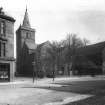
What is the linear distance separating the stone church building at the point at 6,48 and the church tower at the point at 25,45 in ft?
102

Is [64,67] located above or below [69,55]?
below

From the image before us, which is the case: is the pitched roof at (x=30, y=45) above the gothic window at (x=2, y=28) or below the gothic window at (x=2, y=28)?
above

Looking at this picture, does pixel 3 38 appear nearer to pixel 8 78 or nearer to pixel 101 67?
pixel 8 78

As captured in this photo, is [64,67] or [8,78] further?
[64,67]

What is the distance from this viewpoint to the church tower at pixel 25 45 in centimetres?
6244

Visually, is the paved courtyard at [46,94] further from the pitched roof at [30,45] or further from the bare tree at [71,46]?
the pitched roof at [30,45]

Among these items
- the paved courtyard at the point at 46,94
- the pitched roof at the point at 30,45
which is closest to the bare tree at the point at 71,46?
the pitched roof at the point at 30,45

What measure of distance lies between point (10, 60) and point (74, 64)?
118ft

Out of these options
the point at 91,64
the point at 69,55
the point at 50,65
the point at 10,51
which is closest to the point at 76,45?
the point at 69,55

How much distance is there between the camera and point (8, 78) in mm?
29453

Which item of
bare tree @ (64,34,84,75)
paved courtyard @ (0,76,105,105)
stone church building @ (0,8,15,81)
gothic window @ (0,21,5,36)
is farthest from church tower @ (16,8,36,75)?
paved courtyard @ (0,76,105,105)

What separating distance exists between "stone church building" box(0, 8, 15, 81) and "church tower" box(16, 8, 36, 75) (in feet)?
102

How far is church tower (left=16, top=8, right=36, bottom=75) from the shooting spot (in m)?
62.4

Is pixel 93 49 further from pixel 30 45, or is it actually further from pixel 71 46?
pixel 30 45
